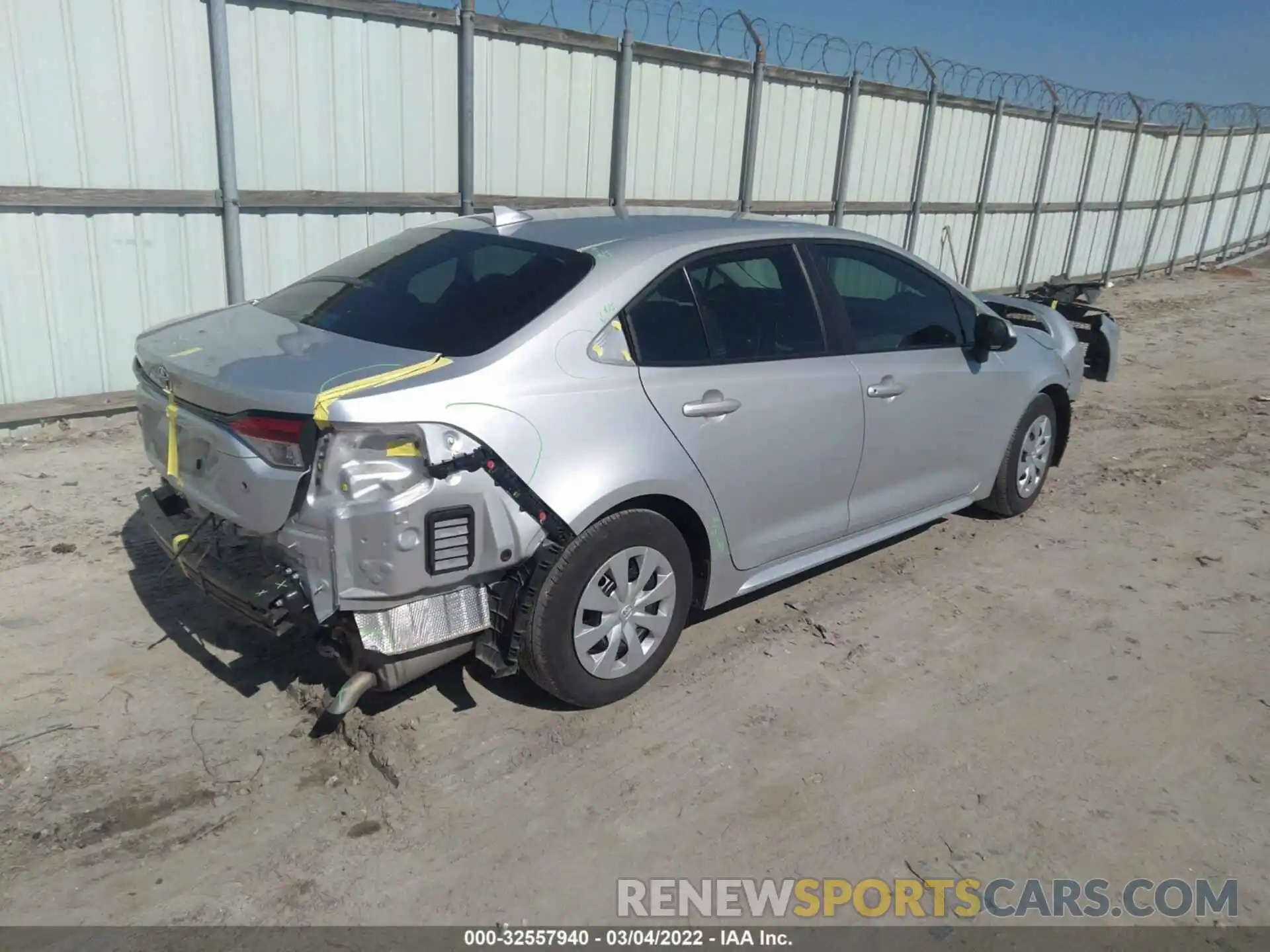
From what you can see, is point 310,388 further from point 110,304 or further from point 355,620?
point 110,304

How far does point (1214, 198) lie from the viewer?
21.1m

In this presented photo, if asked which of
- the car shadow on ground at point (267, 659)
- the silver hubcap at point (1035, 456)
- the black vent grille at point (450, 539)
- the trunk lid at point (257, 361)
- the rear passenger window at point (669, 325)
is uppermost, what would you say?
the rear passenger window at point (669, 325)

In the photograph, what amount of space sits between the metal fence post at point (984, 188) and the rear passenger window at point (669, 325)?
37.8ft

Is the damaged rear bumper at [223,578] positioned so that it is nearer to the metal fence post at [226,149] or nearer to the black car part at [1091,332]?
the metal fence post at [226,149]

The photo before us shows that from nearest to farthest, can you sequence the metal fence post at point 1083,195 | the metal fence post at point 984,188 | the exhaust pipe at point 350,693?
1. the exhaust pipe at point 350,693
2. the metal fence post at point 984,188
3. the metal fence post at point 1083,195

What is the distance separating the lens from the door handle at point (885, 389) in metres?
4.36

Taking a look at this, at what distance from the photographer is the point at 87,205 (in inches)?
245

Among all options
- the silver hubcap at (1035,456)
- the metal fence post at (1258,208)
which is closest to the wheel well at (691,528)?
the silver hubcap at (1035,456)

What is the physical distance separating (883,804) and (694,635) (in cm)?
124

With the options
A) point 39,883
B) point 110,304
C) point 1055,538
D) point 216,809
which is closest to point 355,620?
point 216,809

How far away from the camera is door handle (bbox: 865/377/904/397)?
4.36 metres

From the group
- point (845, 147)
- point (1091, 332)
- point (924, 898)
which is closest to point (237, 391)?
point (924, 898)

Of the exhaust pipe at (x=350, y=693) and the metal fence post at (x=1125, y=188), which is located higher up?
the metal fence post at (x=1125, y=188)
